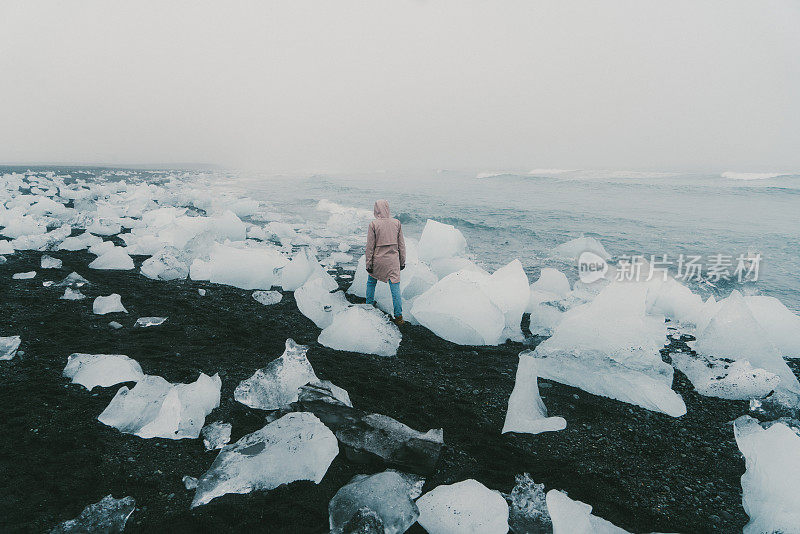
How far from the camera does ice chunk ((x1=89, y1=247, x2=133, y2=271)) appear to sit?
19.7ft

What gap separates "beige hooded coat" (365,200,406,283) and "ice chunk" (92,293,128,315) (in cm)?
278

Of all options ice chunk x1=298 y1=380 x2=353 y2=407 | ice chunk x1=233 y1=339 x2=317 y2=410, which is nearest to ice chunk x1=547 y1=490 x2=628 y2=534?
ice chunk x1=298 y1=380 x2=353 y2=407

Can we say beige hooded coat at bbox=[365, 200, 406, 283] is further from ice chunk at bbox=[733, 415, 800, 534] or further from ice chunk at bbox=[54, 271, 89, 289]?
ice chunk at bbox=[54, 271, 89, 289]

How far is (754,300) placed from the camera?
4.38 metres

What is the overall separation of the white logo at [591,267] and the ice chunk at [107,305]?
683 cm

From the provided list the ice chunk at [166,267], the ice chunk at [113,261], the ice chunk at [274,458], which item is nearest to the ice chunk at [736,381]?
the ice chunk at [274,458]

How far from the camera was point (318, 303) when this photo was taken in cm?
472

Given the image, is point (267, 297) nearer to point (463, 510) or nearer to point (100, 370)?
point (100, 370)

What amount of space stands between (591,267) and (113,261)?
8.67 metres

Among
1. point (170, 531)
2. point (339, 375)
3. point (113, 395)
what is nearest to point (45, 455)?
point (113, 395)

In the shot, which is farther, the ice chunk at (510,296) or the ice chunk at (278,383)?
the ice chunk at (510,296)

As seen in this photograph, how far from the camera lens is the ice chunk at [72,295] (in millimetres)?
4504

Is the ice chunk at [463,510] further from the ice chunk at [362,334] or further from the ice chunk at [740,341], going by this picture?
the ice chunk at [740,341]

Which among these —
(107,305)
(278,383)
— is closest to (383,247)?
(278,383)
